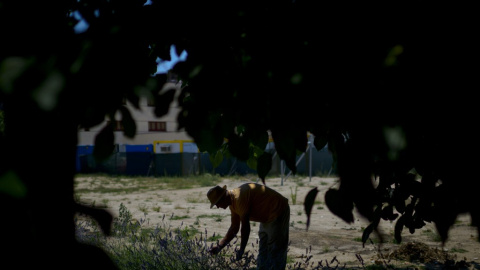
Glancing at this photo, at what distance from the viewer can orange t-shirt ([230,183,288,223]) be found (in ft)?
15.9

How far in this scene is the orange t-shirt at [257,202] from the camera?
4859mm

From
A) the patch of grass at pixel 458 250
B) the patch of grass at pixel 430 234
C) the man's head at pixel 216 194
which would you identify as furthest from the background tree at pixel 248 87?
the patch of grass at pixel 430 234

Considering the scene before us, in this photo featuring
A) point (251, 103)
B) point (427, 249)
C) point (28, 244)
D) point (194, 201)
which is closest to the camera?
point (28, 244)

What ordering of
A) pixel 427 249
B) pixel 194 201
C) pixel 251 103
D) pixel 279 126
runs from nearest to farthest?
pixel 279 126, pixel 251 103, pixel 427 249, pixel 194 201

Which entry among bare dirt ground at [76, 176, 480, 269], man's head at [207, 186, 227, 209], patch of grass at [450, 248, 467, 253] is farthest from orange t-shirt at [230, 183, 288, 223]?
patch of grass at [450, 248, 467, 253]

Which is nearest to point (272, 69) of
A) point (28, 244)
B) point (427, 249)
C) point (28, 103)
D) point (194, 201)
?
point (28, 103)

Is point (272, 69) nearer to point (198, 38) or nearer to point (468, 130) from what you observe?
point (198, 38)

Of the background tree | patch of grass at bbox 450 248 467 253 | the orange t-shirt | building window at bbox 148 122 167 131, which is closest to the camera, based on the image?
the background tree

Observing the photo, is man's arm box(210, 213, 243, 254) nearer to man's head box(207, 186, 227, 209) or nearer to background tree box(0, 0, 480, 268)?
man's head box(207, 186, 227, 209)

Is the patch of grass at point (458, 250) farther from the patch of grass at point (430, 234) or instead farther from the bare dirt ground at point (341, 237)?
the patch of grass at point (430, 234)

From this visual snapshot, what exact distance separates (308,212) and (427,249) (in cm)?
537

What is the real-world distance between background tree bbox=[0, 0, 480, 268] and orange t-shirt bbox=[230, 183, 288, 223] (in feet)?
10.6

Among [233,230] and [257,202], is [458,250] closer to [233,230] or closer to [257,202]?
[257,202]

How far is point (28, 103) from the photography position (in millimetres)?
1061
